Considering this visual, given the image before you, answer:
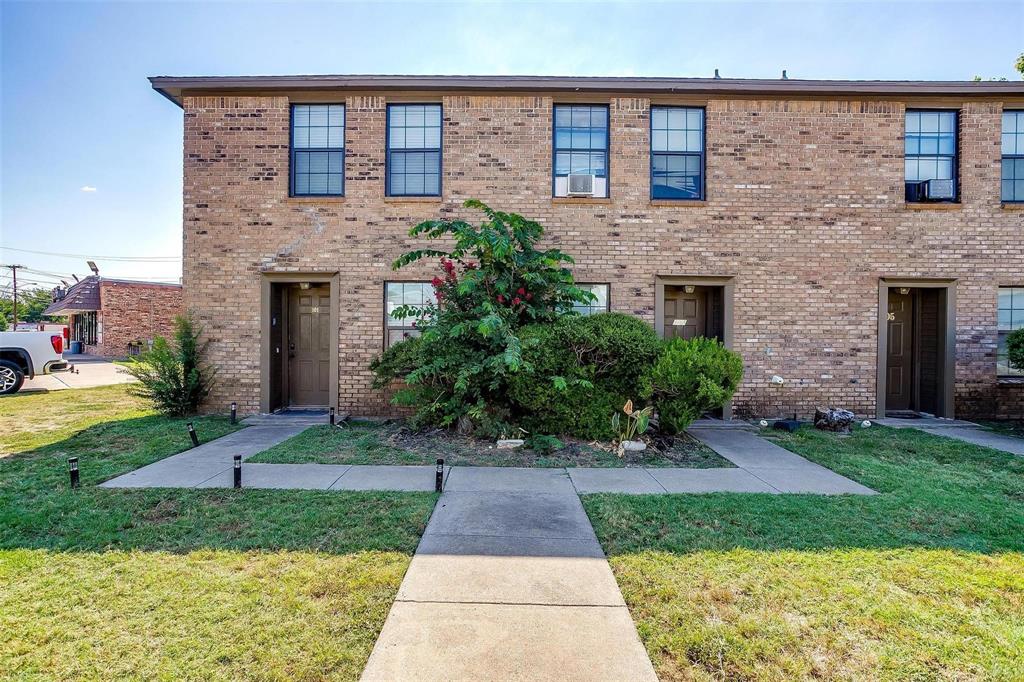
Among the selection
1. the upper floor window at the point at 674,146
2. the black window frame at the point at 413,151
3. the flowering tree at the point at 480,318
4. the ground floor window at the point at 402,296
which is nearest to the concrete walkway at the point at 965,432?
the upper floor window at the point at 674,146

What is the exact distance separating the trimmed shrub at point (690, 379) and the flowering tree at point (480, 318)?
169 cm

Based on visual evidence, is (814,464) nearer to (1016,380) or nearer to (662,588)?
(662,588)

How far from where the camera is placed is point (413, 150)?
28.8 ft

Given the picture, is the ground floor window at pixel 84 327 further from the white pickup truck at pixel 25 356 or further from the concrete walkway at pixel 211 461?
the concrete walkway at pixel 211 461


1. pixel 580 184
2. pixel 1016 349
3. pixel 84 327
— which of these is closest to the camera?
pixel 1016 349

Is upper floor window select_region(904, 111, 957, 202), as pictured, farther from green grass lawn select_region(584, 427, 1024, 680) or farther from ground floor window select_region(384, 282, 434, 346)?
ground floor window select_region(384, 282, 434, 346)

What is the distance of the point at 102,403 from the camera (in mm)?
10242

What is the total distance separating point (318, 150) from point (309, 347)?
12.1 feet

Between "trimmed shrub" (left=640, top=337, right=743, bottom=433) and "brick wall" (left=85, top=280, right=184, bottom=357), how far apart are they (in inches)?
1100

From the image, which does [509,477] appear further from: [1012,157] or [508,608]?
[1012,157]

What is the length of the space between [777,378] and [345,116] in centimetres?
897

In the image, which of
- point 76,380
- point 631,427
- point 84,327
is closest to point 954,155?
point 631,427

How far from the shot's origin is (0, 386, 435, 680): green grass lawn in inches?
94.2

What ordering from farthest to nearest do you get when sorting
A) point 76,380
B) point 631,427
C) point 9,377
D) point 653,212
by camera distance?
1. point 76,380
2. point 9,377
3. point 653,212
4. point 631,427
